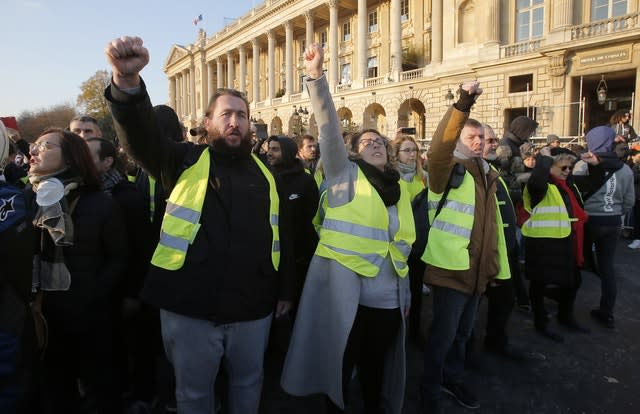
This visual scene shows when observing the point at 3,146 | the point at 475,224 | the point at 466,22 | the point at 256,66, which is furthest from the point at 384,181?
the point at 256,66

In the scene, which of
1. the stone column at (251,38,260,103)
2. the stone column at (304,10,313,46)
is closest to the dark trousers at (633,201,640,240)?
the stone column at (304,10,313,46)

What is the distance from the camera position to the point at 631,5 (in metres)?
16.6

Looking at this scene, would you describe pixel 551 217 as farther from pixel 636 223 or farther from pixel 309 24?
pixel 309 24

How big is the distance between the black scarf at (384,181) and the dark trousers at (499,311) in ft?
5.58

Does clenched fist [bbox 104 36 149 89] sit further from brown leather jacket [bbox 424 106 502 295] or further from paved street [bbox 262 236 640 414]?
paved street [bbox 262 236 640 414]

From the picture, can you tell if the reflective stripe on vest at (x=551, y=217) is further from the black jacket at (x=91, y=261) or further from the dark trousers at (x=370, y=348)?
the black jacket at (x=91, y=261)

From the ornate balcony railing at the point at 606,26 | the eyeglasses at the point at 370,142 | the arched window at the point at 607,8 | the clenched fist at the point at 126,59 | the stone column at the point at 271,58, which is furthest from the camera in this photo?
the stone column at the point at 271,58

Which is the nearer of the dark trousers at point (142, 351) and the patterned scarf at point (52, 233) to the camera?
the patterned scarf at point (52, 233)

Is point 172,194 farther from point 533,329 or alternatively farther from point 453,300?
point 533,329

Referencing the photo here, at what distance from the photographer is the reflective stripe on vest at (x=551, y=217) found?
413 centimetres

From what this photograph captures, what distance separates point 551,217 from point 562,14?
62.4ft

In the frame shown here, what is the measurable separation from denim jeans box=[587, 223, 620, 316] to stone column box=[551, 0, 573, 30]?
1799 cm

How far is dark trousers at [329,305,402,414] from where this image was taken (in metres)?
2.54

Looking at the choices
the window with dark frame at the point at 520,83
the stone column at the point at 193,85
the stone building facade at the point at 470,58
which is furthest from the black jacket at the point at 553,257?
the stone column at the point at 193,85
